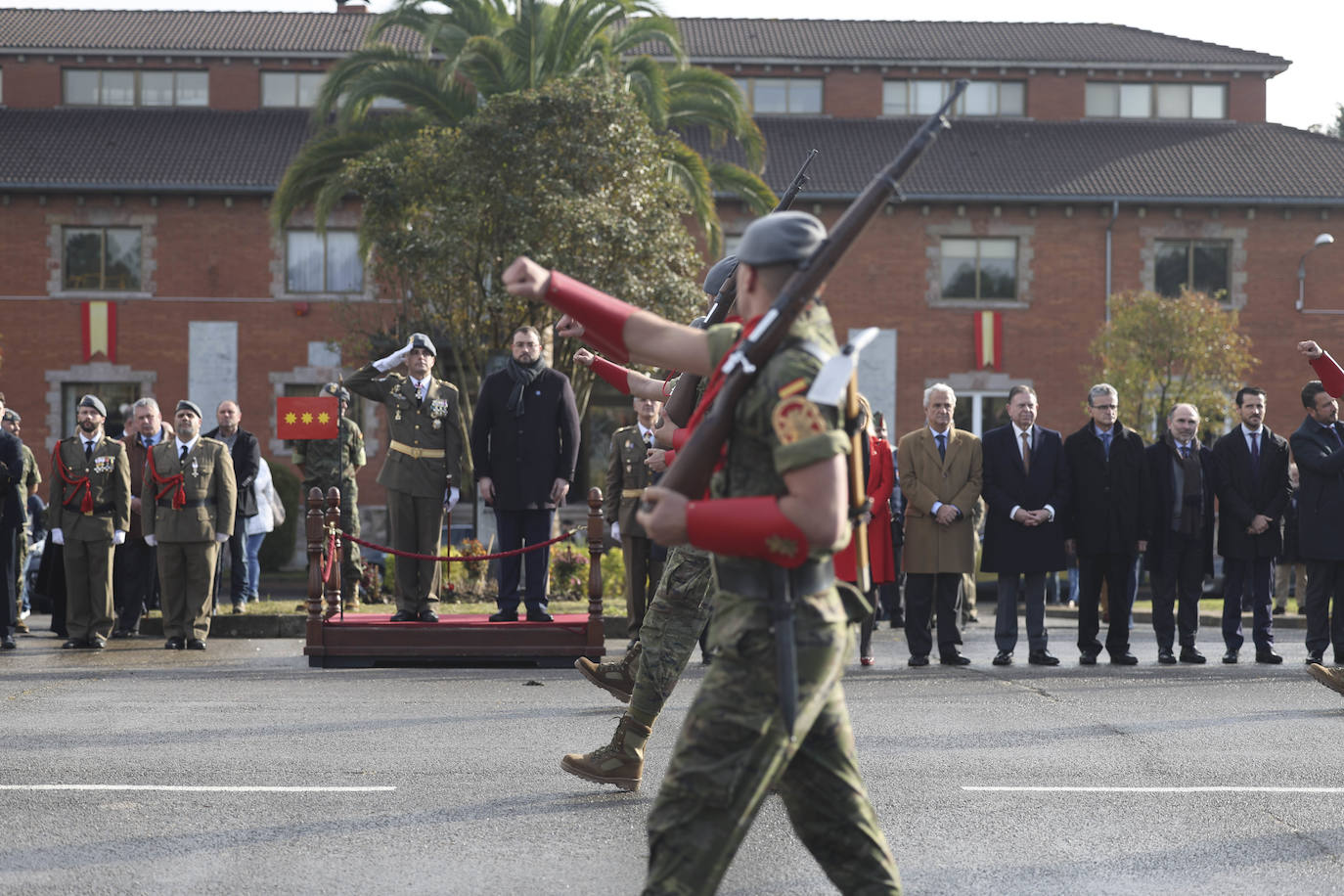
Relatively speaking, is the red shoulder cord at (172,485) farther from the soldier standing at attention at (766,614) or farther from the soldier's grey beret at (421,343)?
the soldier standing at attention at (766,614)

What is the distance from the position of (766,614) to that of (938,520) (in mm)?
8191

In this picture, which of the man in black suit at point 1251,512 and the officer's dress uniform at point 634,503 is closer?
the man in black suit at point 1251,512

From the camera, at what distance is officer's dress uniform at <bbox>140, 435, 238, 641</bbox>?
12555 millimetres

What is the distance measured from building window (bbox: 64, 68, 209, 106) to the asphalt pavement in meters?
27.3

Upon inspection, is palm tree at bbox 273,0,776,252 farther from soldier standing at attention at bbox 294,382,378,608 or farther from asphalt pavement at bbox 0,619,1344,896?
asphalt pavement at bbox 0,619,1344,896

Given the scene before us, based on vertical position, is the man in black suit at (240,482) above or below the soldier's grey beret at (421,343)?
below

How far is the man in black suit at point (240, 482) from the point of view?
14.9m

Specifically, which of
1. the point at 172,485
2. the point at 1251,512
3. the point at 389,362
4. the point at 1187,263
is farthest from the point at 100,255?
the point at 1251,512

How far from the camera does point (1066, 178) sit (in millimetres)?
32938

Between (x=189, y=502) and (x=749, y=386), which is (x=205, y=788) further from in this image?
(x=189, y=502)

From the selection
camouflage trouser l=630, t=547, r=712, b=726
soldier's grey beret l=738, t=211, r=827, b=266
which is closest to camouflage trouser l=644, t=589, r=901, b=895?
soldier's grey beret l=738, t=211, r=827, b=266

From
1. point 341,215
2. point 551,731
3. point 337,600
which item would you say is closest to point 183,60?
point 341,215

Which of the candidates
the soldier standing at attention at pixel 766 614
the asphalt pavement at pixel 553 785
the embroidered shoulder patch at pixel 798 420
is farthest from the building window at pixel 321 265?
the embroidered shoulder patch at pixel 798 420

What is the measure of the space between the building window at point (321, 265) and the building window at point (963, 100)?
1326 centimetres
